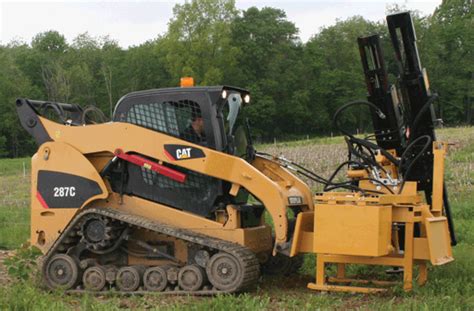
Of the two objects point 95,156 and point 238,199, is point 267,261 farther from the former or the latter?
point 95,156

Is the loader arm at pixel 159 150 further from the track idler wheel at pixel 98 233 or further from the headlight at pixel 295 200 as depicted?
the track idler wheel at pixel 98 233

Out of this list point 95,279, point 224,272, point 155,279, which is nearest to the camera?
point 224,272

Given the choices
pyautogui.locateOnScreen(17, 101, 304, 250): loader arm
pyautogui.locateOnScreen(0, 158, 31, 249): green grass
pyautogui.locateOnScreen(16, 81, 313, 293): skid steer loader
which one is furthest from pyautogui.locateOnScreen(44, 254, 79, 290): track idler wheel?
pyautogui.locateOnScreen(0, 158, 31, 249): green grass

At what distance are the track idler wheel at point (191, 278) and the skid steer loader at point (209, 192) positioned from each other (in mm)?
14

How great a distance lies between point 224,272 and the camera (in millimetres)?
7984

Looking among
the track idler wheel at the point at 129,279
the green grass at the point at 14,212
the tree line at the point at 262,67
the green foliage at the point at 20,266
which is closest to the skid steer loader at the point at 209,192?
the track idler wheel at the point at 129,279

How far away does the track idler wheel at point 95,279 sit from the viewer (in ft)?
27.8

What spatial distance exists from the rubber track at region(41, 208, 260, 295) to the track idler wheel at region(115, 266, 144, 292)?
0.59 feet

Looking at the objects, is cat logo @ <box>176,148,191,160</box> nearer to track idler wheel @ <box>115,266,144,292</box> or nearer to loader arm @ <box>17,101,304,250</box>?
loader arm @ <box>17,101,304,250</box>

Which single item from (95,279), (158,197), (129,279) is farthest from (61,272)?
(158,197)

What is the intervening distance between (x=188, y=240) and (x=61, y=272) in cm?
159

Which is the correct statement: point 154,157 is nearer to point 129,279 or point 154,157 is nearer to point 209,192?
point 209,192

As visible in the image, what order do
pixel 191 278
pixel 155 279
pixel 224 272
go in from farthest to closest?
pixel 155 279, pixel 191 278, pixel 224 272

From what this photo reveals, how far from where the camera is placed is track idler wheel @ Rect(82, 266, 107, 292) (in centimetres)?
848
